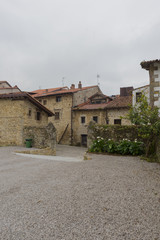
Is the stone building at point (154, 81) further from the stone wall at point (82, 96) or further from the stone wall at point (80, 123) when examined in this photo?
the stone wall at point (82, 96)

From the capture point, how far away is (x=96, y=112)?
24.3 metres

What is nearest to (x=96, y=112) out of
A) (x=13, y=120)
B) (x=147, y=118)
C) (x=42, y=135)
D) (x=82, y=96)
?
(x=82, y=96)

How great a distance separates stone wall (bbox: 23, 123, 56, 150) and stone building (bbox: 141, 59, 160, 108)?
8482 mm

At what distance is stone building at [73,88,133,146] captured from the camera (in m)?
22.7

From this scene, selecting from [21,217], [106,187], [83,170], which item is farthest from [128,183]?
[21,217]

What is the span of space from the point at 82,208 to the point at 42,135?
12505 millimetres

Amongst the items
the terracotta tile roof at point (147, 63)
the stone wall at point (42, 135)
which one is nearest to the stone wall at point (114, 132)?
the terracotta tile roof at point (147, 63)

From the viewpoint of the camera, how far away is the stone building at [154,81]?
9.59 meters

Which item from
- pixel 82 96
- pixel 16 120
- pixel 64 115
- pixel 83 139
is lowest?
pixel 83 139

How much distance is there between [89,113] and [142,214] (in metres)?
22.1

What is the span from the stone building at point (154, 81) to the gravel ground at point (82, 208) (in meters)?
5.54

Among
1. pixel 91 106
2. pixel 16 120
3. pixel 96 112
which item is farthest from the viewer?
pixel 91 106

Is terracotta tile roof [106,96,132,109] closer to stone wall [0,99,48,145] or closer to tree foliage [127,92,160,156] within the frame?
stone wall [0,99,48,145]

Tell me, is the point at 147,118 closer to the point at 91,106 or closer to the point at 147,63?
the point at 147,63
